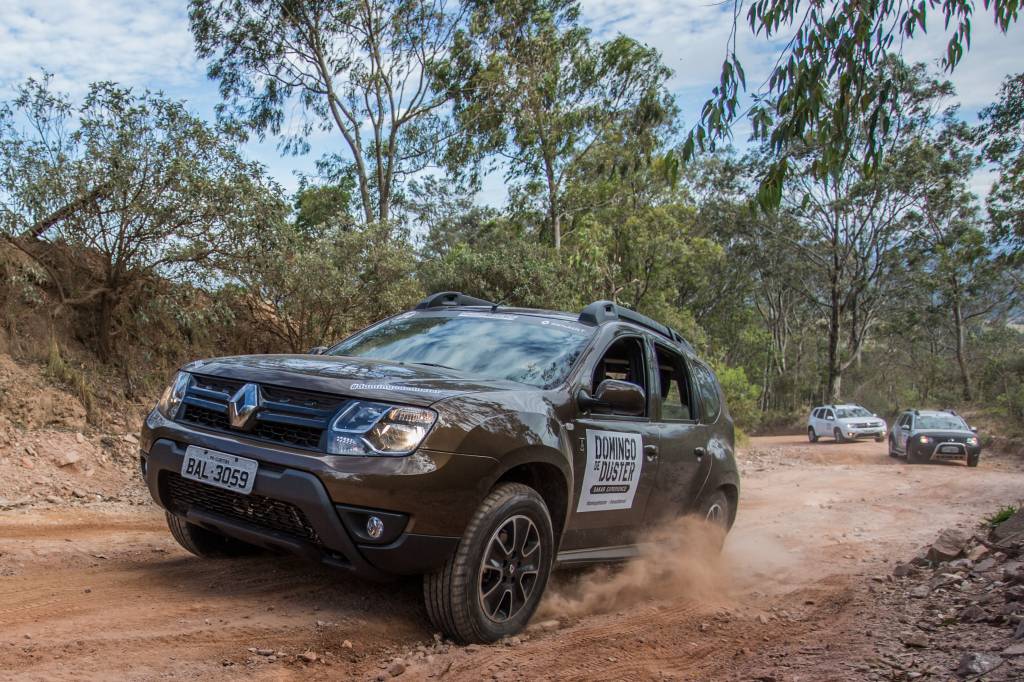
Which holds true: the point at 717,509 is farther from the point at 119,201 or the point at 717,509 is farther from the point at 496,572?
the point at 119,201

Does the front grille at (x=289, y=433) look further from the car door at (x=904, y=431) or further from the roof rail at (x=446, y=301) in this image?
the car door at (x=904, y=431)

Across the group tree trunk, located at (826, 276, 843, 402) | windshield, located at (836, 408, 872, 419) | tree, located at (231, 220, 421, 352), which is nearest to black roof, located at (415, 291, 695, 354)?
tree, located at (231, 220, 421, 352)

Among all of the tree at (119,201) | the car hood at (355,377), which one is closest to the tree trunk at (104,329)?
the tree at (119,201)

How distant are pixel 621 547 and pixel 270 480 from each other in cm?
229

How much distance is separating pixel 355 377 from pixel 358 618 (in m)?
1.21

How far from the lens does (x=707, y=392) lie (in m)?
6.18

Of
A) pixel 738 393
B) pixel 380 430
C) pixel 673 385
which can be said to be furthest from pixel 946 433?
pixel 380 430

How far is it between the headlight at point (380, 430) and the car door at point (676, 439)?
209 cm

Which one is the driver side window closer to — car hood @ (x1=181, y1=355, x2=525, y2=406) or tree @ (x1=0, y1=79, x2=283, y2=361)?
car hood @ (x1=181, y1=355, x2=525, y2=406)

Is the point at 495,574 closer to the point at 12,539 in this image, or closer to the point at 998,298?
the point at 12,539

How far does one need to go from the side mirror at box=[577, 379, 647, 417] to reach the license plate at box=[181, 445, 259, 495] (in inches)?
69.0

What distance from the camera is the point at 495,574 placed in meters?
3.92

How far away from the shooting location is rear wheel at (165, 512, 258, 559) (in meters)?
4.83

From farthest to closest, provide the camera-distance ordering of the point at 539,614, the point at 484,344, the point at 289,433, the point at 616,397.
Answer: the point at 484,344 → the point at 539,614 → the point at 616,397 → the point at 289,433
